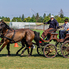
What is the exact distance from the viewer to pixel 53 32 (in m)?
9.45

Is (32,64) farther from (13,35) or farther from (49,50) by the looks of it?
(13,35)

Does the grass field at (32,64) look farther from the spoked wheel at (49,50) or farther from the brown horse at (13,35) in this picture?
the brown horse at (13,35)

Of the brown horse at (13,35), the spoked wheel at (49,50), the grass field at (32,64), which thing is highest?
the brown horse at (13,35)

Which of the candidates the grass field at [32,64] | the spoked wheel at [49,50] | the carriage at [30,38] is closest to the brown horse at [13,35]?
the carriage at [30,38]

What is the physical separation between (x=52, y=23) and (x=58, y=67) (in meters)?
3.76

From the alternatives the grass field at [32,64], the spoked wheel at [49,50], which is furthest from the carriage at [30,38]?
the grass field at [32,64]

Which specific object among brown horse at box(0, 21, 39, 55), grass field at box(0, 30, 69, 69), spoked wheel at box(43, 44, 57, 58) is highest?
brown horse at box(0, 21, 39, 55)

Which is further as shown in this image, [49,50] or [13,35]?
[13,35]

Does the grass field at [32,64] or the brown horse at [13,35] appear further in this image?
the brown horse at [13,35]

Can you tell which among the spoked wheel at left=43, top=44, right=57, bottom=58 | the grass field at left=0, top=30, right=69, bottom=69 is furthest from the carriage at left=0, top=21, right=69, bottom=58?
the grass field at left=0, top=30, right=69, bottom=69

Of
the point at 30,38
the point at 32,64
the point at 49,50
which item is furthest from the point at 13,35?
the point at 32,64

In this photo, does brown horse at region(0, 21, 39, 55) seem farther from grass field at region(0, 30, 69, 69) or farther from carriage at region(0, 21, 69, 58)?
grass field at region(0, 30, 69, 69)

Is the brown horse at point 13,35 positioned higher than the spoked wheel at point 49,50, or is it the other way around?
the brown horse at point 13,35

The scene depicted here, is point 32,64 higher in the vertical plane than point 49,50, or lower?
lower
